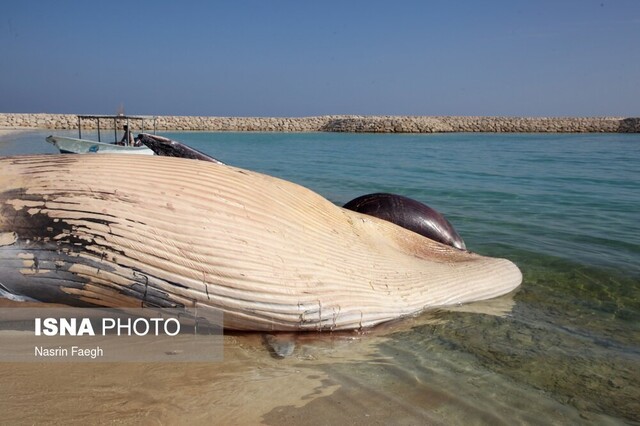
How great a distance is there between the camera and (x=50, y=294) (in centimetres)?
254

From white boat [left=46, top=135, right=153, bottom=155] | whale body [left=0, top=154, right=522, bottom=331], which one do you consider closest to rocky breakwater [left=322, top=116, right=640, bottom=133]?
white boat [left=46, top=135, right=153, bottom=155]

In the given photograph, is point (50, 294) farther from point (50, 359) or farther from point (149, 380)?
point (149, 380)

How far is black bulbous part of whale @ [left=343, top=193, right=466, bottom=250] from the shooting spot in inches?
172

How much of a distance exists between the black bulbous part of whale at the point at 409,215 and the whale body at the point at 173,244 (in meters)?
1.35

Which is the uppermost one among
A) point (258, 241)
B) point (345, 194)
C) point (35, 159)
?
point (35, 159)

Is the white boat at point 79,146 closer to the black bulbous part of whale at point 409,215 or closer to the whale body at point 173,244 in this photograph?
the black bulbous part of whale at point 409,215

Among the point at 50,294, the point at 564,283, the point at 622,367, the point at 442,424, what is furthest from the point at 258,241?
the point at 564,283

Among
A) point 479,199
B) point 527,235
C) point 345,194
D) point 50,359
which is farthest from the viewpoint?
point 345,194

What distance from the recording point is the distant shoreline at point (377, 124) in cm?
5292

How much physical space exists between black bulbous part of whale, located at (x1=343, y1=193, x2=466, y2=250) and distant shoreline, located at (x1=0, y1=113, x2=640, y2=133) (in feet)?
167

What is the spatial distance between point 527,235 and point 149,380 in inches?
203

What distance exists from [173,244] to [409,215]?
2.38 m

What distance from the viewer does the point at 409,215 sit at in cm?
443

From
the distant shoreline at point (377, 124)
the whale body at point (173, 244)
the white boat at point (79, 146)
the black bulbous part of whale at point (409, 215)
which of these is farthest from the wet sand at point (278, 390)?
the distant shoreline at point (377, 124)
